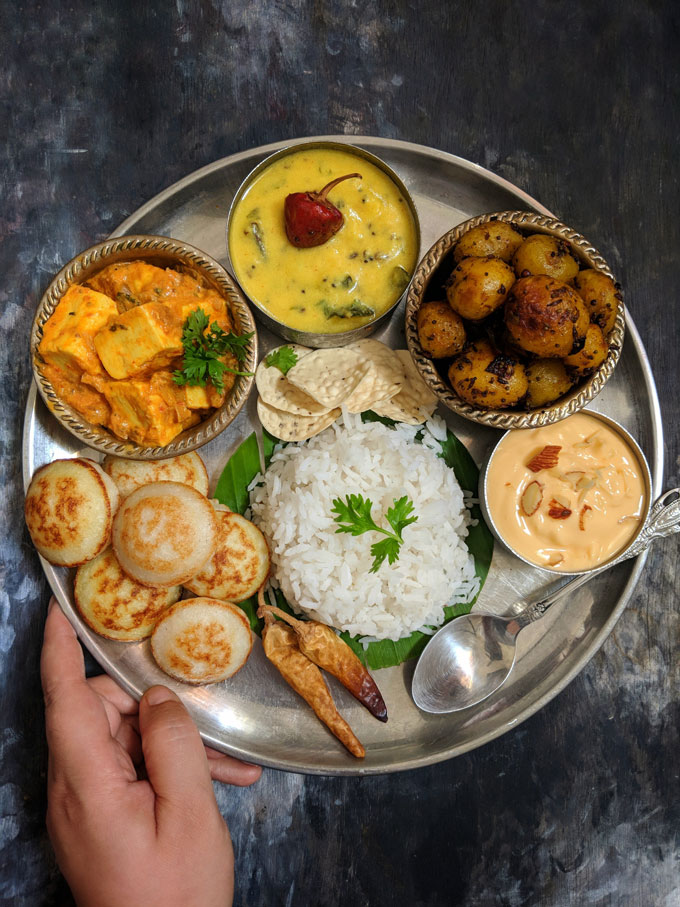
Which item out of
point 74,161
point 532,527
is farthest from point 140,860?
point 74,161

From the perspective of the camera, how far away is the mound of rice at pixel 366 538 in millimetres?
2209

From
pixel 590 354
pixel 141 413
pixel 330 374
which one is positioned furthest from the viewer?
pixel 330 374

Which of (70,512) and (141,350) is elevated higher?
(141,350)

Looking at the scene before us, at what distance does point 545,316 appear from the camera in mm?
1675

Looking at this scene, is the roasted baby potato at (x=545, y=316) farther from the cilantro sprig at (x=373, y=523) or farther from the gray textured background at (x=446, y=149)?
the gray textured background at (x=446, y=149)

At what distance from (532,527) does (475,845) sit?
126cm

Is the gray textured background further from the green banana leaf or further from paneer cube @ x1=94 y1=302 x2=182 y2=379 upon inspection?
paneer cube @ x1=94 y1=302 x2=182 y2=379

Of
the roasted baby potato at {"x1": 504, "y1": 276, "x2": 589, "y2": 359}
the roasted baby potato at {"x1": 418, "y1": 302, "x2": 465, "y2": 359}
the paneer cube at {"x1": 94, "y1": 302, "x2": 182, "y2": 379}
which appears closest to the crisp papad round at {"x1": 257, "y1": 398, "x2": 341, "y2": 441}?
the paneer cube at {"x1": 94, "y1": 302, "x2": 182, "y2": 379}

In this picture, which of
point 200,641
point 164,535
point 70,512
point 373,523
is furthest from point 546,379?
point 70,512

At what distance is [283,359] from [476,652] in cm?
122

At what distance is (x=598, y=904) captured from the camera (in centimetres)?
248

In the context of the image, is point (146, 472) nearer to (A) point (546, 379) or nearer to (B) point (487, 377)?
(B) point (487, 377)

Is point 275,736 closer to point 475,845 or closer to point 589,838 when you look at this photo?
point 475,845

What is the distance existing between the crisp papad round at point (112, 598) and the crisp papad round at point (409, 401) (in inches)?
38.0
